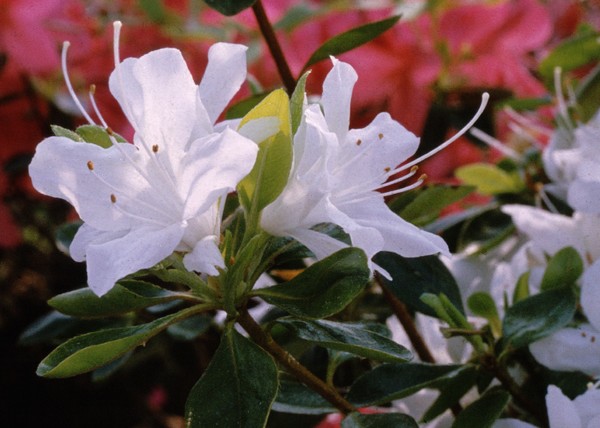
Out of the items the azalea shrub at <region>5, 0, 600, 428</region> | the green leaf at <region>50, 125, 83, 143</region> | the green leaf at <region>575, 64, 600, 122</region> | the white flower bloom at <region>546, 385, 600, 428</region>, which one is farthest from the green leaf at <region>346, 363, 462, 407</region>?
the green leaf at <region>575, 64, 600, 122</region>

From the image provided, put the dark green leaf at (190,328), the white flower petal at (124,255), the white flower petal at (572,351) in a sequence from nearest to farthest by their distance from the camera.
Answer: the white flower petal at (124,255)
the white flower petal at (572,351)
the dark green leaf at (190,328)

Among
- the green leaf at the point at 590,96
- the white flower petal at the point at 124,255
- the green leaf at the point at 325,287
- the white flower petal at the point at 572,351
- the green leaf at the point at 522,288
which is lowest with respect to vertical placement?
the white flower petal at the point at 572,351

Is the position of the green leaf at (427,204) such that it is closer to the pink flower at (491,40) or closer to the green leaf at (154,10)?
the pink flower at (491,40)

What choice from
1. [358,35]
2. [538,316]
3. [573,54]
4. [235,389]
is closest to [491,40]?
[573,54]

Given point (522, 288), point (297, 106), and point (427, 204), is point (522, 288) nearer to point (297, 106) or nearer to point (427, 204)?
point (427, 204)

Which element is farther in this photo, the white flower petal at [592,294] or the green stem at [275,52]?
the green stem at [275,52]

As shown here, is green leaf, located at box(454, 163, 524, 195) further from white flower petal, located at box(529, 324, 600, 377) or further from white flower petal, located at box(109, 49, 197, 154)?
white flower petal, located at box(109, 49, 197, 154)

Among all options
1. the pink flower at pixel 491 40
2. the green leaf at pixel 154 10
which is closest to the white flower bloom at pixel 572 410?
the pink flower at pixel 491 40
